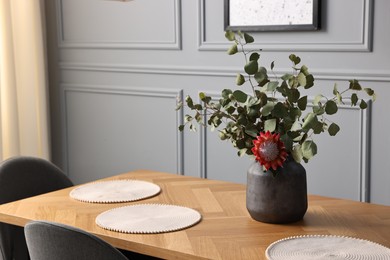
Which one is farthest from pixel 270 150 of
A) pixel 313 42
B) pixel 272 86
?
pixel 313 42

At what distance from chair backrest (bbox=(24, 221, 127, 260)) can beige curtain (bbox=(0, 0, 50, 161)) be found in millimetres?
2321

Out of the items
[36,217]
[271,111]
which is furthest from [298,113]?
[36,217]

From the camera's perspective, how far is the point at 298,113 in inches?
79.3

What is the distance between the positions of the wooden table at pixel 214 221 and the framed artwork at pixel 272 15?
1035 mm

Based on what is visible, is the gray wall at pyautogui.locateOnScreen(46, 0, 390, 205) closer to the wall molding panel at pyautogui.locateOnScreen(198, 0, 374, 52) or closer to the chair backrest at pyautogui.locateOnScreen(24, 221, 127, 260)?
the wall molding panel at pyautogui.locateOnScreen(198, 0, 374, 52)

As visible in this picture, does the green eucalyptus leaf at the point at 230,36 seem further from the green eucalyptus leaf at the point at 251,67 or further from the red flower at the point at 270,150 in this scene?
the red flower at the point at 270,150

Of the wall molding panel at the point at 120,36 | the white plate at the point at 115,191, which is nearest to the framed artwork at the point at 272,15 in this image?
the wall molding panel at the point at 120,36

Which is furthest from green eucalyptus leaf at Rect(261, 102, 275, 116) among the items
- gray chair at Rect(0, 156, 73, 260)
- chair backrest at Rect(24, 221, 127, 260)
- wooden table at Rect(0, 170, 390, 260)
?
gray chair at Rect(0, 156, 73, 260)

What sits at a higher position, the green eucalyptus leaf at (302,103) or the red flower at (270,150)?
the green eucalyptus leaf at (302,103)

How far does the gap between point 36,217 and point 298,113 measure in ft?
2.86

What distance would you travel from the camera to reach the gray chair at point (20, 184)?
2570mm

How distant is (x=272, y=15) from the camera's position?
332cm

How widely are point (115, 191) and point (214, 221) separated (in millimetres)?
508

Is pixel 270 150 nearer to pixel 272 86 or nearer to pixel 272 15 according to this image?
pixel 272 86
